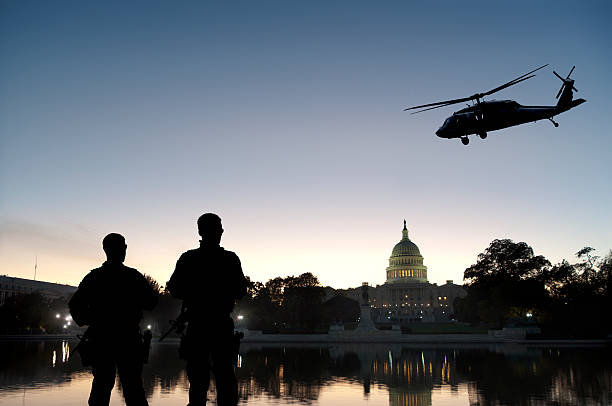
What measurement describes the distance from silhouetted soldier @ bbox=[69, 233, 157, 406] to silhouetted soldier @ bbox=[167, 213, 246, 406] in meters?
0.62

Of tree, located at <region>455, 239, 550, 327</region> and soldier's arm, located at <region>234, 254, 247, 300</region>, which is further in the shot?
tree, located at <region>455, 239, 550, 327</region>

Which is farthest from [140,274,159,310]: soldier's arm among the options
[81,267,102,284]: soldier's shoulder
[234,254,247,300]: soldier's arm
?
[234,254,247,300]: soldier's arm

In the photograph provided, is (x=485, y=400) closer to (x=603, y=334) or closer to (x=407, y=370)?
(x=407, y=370)

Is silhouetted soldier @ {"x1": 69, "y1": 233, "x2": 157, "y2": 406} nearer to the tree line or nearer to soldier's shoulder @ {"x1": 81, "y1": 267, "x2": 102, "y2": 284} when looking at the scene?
soldier's shoulder @ {"x1": 81, "y1": 267, "x2": 102, "y2": 284}

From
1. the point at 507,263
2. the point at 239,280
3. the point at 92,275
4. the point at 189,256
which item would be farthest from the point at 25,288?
the point at 239,280

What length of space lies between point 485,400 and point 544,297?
7607cm

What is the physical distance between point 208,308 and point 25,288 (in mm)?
182944

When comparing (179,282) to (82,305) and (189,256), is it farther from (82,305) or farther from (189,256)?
(82,305)

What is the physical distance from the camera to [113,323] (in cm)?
656

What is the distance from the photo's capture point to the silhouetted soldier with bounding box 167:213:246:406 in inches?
243

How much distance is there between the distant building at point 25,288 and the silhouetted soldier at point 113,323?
492 feet

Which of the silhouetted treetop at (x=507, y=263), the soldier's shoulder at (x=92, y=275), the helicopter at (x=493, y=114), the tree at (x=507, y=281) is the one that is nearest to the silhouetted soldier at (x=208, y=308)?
the soldier's shoulder at (x=92, y=275)

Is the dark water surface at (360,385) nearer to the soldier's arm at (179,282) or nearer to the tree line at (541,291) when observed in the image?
the soldier's arm at (179,282)

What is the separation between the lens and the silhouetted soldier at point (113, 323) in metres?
6.47
